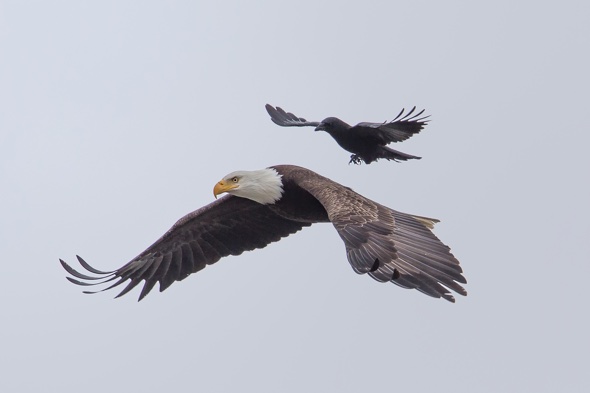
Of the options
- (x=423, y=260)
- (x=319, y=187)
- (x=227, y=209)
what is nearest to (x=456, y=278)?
(x=423, y=260)

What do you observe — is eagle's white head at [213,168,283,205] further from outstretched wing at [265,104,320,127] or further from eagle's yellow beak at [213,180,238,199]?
outstretched wing at [265,104,320,127]

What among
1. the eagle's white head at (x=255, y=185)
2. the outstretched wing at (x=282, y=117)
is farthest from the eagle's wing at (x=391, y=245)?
the outstretched wing at (x=282, y=117)

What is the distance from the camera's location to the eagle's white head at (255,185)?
61.2 feet

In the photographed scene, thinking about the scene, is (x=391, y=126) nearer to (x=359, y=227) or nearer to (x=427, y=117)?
(x=427, y=117)

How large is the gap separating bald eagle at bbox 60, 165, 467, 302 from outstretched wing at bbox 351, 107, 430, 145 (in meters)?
0.65

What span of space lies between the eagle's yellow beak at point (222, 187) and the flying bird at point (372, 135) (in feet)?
4.10

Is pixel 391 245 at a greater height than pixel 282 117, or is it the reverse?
pixel 282 117

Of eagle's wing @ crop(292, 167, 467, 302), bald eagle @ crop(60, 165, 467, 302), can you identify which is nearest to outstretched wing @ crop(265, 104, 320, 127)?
bald eagle @ crop(60, 165, 467, 302)

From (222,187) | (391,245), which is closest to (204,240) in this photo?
(222,187)

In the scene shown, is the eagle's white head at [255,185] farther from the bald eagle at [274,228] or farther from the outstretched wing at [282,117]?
the outstretched wing at [282,117]

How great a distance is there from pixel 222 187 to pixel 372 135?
1.94m

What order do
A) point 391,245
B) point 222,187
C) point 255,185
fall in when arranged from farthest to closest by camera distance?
point 222,187
point 255,185
point 391,245

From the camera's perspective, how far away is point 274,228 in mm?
19344

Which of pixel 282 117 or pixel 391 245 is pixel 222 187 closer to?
pixel 282 117
